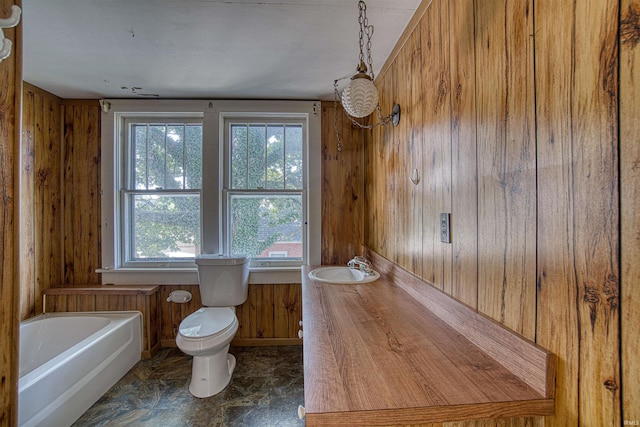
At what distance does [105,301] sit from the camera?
2.29 metres

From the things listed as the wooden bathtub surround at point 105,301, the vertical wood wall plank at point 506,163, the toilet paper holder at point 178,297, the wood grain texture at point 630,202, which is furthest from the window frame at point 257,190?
the wood grain texture at point 630,202

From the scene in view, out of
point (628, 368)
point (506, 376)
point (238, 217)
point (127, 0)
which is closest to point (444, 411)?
point (506, 376)

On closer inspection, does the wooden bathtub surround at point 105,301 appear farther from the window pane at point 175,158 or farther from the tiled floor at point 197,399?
the window pane at point 175,158

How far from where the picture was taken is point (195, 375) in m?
1.85

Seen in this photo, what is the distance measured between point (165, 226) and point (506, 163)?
2735mm

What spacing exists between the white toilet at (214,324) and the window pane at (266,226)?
29 centimetres

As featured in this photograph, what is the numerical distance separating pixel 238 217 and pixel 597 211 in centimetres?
245

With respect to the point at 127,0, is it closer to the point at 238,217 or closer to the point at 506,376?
the point at 238,217

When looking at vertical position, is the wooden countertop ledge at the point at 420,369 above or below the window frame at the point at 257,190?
below

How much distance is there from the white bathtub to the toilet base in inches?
24.6

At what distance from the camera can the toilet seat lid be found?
179 centimetres

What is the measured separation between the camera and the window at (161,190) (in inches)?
99.3

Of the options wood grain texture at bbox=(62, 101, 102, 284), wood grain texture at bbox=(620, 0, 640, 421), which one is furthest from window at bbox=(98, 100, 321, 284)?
wood grain texture at bbox=(620, 0, 640, 421)

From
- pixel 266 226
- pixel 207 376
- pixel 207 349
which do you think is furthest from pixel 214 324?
pixel 266 226
